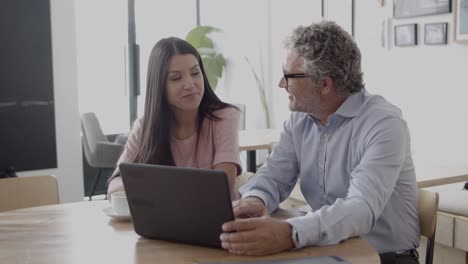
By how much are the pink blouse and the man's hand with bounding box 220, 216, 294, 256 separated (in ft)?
2.72

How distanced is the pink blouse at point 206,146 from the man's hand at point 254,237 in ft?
2.72

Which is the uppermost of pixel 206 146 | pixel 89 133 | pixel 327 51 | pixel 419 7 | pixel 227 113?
pixel 419 7

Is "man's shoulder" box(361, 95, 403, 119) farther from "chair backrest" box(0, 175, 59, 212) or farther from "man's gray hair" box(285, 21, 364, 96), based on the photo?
"chair backrest" box(0, 175, 59, 212)

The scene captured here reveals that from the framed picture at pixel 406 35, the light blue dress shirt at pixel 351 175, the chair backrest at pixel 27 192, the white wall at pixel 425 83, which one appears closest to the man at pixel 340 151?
the light blue dress shirt at pixel 351 175

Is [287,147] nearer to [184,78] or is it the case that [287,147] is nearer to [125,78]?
[184,78]

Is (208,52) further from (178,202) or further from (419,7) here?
→ (178,202)

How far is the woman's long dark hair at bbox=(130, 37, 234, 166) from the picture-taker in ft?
7.00

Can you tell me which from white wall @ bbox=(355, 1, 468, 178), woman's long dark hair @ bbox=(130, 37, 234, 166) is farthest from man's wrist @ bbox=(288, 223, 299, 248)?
white wall @ bbox=(355, 1, 468, 178)

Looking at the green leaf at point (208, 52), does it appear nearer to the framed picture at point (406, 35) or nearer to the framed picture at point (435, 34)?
the framed picture at point (406, 35)

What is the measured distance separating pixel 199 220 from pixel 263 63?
5109 millimetres

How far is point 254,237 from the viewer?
1.33m

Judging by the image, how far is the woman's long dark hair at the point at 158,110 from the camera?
7.00 ft

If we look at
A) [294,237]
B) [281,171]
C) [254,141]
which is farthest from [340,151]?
[254,141]

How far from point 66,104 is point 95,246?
3.38m
